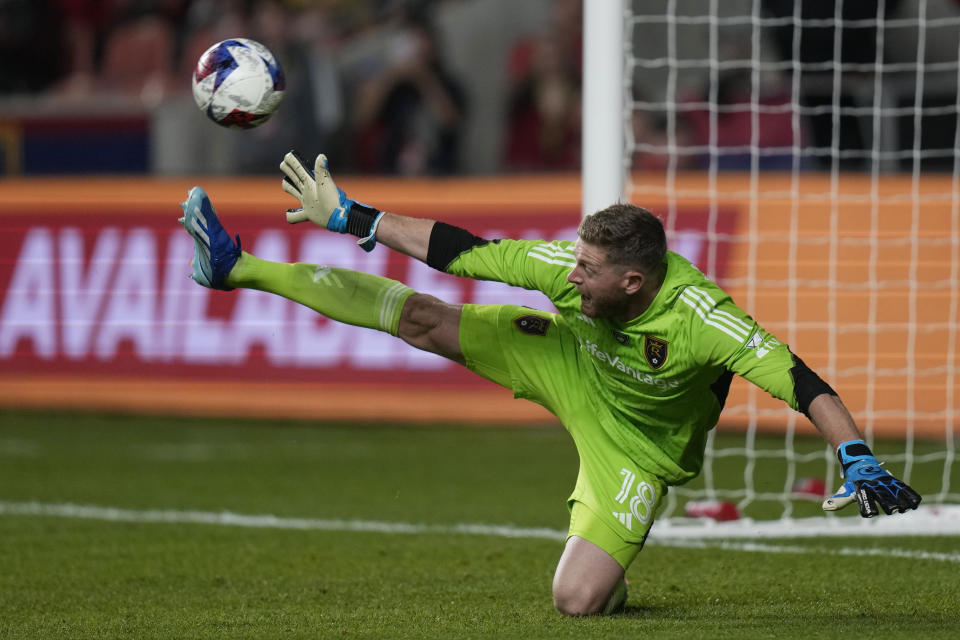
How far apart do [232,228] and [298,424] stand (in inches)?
63.7

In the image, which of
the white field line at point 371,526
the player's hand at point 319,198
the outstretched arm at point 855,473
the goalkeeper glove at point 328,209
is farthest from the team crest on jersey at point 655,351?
the white field line at point 371,526

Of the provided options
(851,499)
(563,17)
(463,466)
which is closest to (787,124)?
(563,17)

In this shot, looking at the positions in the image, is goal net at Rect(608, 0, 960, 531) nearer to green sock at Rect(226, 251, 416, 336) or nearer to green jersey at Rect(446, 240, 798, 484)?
green jersey at Rect(446, 240, 798, 484)

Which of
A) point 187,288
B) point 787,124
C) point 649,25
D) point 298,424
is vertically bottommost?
point 298,424

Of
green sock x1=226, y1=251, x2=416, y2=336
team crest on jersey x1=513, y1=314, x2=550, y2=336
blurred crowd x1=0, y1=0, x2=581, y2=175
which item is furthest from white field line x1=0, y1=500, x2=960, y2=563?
blurred crowd x1=0, y1=0, x2=581, y2=175

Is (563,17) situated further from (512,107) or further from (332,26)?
(332,26)

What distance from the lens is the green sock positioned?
19.2 feet

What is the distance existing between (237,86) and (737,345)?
Answer: 2154 mm

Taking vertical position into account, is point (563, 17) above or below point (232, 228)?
above

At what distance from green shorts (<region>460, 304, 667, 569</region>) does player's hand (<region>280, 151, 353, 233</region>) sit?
2.52 ft

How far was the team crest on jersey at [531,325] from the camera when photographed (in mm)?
5922

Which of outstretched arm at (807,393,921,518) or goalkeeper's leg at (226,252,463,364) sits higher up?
goalkeeper's leg at (226,252,463,364)

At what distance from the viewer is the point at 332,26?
Answer: 620 inches

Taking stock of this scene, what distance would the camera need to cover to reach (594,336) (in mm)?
5551
